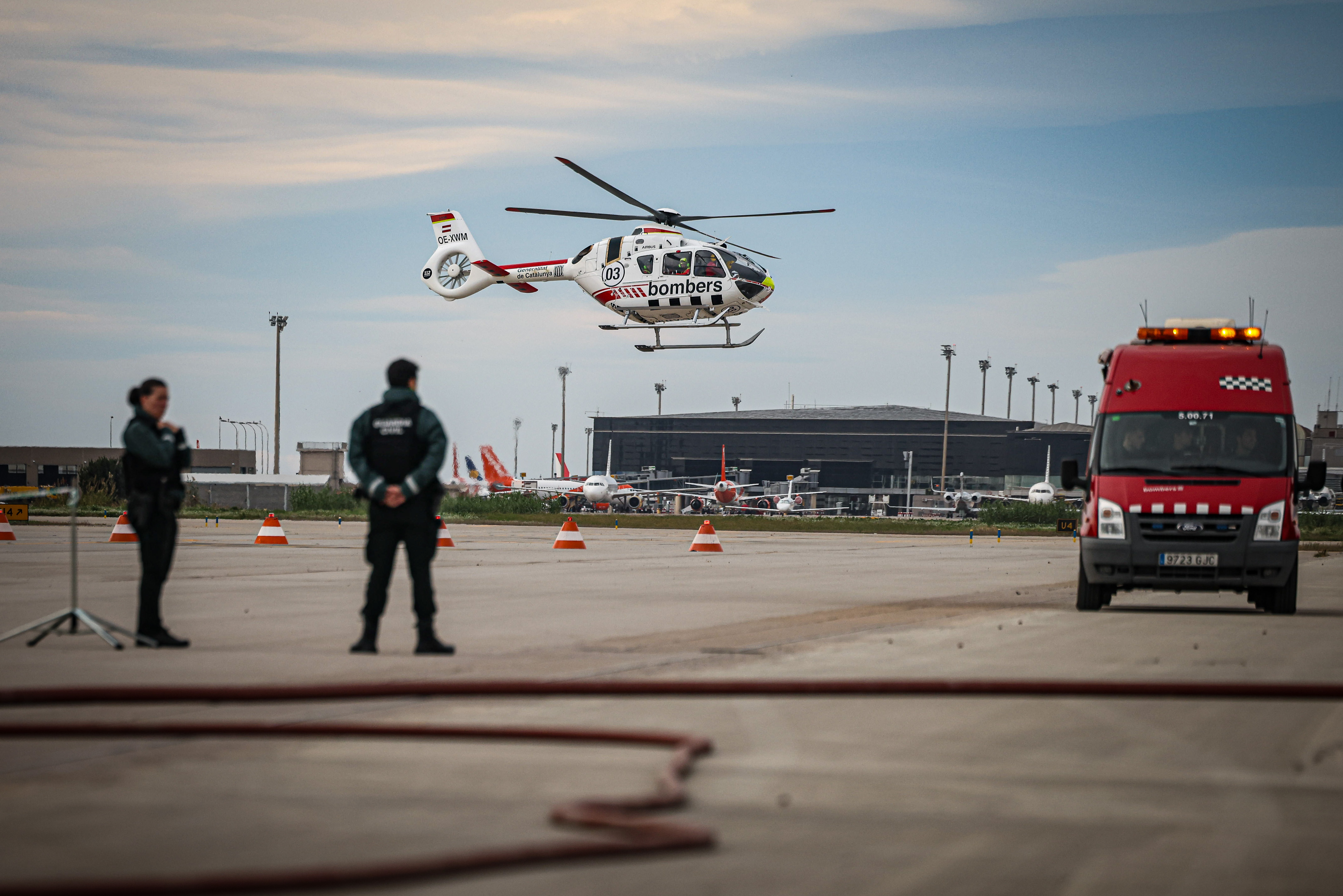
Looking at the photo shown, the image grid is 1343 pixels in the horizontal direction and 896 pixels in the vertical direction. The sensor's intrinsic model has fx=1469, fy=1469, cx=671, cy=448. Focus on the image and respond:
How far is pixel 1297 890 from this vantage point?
4.05 m

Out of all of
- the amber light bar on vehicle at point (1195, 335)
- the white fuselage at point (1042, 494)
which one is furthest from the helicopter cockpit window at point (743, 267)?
the white fuselage at point (1042, 494)

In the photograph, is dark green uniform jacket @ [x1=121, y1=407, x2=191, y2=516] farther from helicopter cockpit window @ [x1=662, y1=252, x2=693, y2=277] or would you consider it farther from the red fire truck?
helicopter cockpit window @ [x1=662, y1=252, x2=693, y2=277]

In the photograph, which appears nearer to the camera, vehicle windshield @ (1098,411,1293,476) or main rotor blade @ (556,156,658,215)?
vehicle windshield @ (1098,411,1293,476)

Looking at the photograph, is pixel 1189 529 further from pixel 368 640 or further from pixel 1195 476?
pixel 368 640

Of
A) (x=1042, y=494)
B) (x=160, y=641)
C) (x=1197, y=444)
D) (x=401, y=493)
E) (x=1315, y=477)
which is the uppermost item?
(x=1197, y=444)

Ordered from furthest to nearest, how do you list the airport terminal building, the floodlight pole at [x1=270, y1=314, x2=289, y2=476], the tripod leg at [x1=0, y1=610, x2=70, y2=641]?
the airport terminal building < the floodlight pole at [x1=270, y1=314, x2=289, y2=476] < the tripod leg at [x1=0, y1=610, x2=70, y2=641]

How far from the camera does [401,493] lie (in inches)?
363

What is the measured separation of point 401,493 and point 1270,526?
343 inches

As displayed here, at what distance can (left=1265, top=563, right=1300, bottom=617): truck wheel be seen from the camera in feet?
46.1

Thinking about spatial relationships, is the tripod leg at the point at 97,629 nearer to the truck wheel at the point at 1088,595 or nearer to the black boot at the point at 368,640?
the black boot at the point at 368,640

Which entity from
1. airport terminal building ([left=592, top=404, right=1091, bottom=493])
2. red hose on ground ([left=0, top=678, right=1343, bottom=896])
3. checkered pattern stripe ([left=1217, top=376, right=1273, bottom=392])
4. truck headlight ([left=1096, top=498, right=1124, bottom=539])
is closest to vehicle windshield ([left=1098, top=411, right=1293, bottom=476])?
checkered pattern stripe ([left=1217, top=376, right=1273, bottom=392])

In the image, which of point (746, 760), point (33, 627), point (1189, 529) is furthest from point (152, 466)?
point (1189, 529)

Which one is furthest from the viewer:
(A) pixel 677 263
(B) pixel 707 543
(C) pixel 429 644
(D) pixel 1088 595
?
(A) pixel 677 263

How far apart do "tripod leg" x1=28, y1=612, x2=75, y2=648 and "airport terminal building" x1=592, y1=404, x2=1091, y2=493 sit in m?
118
